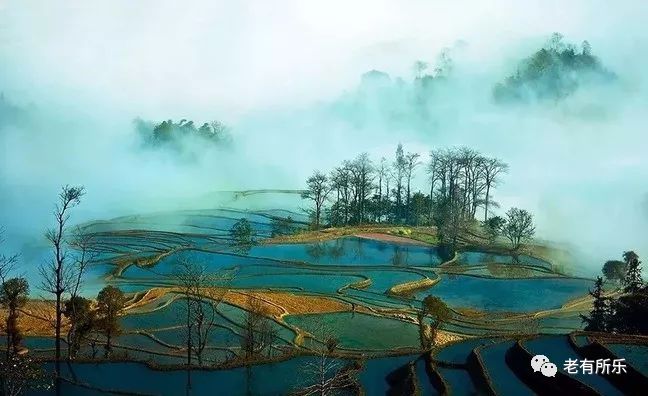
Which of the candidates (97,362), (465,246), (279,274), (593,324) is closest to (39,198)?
(279,274)

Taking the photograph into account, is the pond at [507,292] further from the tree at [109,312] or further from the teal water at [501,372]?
the tree at [109,312]

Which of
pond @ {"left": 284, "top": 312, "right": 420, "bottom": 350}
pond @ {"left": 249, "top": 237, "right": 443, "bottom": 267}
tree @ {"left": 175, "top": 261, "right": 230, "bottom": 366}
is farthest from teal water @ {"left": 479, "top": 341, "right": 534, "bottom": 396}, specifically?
pond @ {"left": 249, "top": 237, "right": 443, "bottom": 267}

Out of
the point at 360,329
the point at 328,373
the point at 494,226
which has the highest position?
the point at 494,226

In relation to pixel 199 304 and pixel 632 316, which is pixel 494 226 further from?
pixel 199 304

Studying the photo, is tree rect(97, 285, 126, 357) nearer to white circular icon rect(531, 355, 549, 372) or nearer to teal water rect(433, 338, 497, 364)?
teal water rect(433, 338, 497, 364)

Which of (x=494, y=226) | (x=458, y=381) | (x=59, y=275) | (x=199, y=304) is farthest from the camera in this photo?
(x=494, y=226)

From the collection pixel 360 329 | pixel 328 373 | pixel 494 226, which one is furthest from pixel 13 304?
pixel 494 226

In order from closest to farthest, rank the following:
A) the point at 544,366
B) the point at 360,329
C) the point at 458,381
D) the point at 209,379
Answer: the point at 544,366, the point at 458,381, the point at 209,379, the point at 360,329

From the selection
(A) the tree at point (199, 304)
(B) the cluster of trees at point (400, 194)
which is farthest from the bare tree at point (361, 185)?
(A) the tree at point (199, 304)

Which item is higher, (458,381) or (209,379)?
(458,381)

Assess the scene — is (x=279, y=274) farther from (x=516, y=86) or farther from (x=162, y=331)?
(x=516, y=86)
